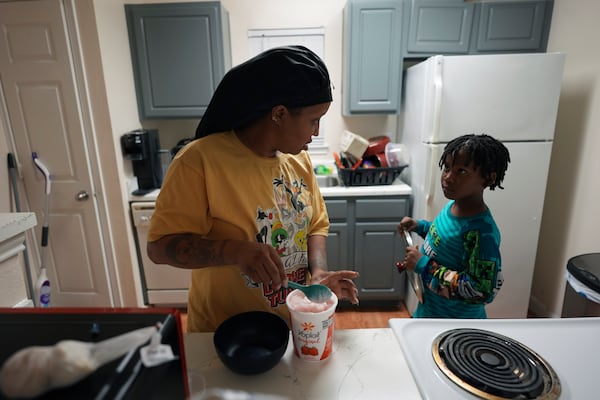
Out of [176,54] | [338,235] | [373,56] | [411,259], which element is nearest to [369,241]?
[338,235]

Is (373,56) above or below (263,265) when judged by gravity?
above

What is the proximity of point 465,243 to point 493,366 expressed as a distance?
495 mm

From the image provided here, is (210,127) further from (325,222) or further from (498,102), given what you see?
(498,102)

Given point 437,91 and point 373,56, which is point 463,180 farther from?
point 373,56

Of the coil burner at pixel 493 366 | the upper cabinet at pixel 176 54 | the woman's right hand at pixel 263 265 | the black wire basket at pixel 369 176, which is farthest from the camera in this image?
the black wire basket at pixel 369 176

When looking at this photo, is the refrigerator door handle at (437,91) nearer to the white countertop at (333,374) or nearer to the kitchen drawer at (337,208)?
the kitchen drawer at (337,208)

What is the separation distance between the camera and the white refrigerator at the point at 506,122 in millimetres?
1904

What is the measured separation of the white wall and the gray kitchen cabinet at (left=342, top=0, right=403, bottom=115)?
1.01 metres

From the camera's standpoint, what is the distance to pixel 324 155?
2.85 metres

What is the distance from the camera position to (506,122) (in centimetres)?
196

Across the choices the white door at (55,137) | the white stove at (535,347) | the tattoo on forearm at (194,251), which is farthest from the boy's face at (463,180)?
the white door at (55,137)

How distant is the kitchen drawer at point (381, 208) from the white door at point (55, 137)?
1731 mm

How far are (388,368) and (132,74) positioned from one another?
2.42 meters

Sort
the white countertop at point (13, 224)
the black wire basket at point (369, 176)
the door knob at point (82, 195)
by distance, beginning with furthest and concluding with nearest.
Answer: the black wire basket at point (369, 176), the door knob at point (82, 195), the white countertop at point (13, 224)
